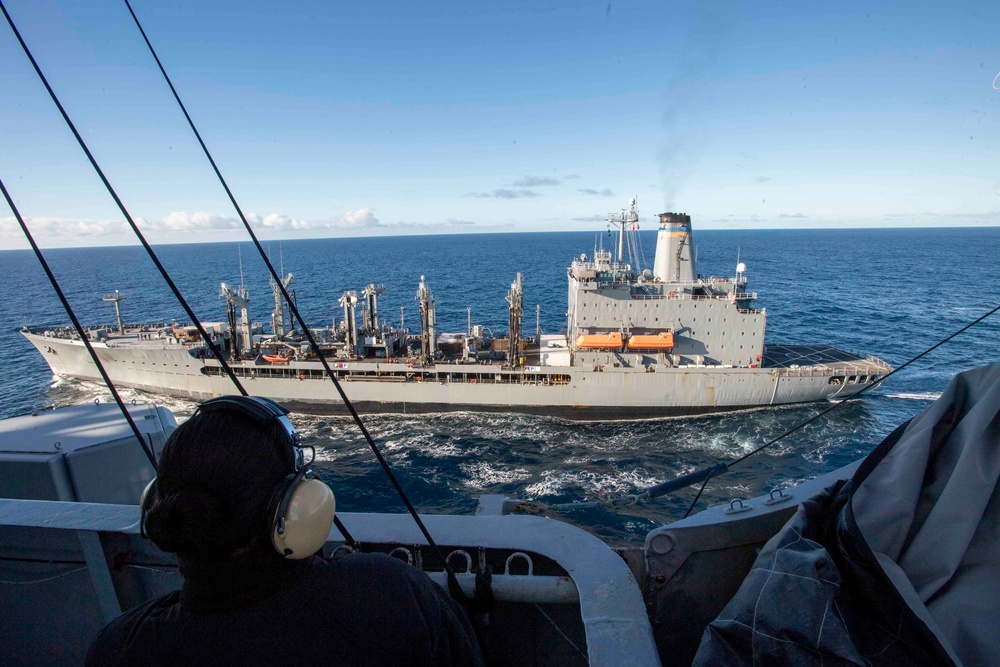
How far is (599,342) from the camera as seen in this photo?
74.3 feet

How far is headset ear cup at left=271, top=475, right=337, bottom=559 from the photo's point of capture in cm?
133

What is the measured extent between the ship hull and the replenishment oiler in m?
0.05

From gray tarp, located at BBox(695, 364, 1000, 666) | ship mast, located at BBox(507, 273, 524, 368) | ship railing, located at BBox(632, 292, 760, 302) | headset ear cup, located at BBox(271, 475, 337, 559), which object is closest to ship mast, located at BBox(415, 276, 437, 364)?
ship mast, located at BBox(507, 273, 524, 368)

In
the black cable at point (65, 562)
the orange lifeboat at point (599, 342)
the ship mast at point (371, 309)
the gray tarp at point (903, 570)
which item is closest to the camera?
the gray tarp at point (903, 570)

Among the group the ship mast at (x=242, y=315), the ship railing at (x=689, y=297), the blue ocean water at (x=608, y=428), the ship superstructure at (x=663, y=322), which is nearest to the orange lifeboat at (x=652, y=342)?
the ship superstructure at (x=663, y=322)

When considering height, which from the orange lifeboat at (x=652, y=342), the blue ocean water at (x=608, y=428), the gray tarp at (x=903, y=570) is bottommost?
the blue ocean water at (x=608, y=428)

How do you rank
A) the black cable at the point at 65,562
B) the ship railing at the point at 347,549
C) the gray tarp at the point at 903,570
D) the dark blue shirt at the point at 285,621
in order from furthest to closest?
the black cable at the point at 65,562
the ship railing at the point at 347,549
the gray tarp at the point at 903,570
the dark blue shirt at the point at 285,621

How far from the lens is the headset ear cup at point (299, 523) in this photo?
4.38 ft

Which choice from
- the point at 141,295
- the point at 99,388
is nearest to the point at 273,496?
the point at 99,388

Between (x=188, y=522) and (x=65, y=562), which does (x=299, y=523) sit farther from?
(x=65, y=562)

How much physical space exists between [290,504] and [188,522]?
0.79 ft

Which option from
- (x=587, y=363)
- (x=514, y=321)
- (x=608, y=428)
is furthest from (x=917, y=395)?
(x=514, y=321)

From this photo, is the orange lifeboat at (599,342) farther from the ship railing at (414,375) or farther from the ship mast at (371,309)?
the ship mast at (371,309)

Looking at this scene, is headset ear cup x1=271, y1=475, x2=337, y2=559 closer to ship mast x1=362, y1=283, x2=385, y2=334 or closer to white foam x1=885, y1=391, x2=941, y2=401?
ship mast x1=362, y1=283, x2=385, y2=334
